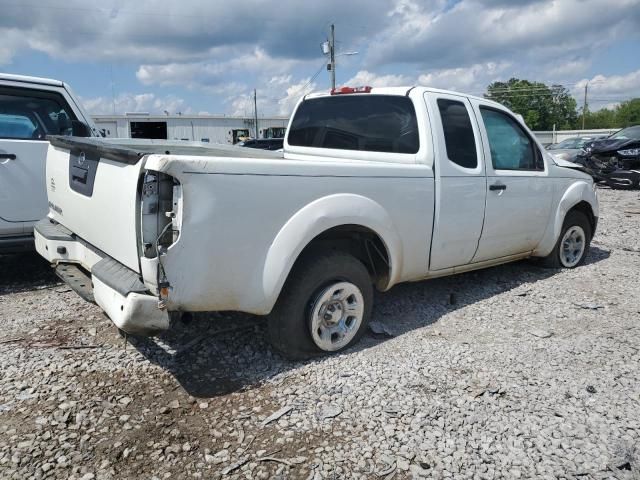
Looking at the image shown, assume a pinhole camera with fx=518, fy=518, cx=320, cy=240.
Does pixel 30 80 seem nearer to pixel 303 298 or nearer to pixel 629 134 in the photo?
pixel 303 298

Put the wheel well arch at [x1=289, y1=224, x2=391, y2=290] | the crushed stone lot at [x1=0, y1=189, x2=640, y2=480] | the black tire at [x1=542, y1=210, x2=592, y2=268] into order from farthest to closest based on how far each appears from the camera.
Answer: the black tire at [x1=542, y1=210, x2=592, y2=268], the wheel well arch at [x1=289, y1=224, x2=391, y2=290], the crushed stone lot at [x1=0, y1=189, x2=640, y2=480]

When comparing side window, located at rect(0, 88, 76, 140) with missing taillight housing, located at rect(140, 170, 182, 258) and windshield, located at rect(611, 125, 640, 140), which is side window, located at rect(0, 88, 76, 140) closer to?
missing taillight housing, located at rect(140, 170, 182, 258)

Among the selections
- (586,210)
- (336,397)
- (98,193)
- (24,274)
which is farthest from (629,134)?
(98,193)

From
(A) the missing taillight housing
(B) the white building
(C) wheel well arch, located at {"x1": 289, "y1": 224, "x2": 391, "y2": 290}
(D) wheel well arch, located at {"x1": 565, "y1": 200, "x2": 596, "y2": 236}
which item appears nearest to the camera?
(A) the missing taillight housing

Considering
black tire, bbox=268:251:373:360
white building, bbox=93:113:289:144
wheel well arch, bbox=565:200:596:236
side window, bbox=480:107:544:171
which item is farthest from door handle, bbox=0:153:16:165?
white building, bbox=93:113:289:144

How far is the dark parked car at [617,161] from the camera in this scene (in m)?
13.5

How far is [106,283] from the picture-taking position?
3.00m

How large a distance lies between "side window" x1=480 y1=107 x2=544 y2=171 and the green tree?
256ft

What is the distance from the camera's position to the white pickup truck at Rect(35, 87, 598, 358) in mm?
2816

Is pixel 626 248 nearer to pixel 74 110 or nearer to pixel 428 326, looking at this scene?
pixel 428 326

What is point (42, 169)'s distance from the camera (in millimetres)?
5109

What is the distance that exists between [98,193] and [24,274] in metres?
3.12

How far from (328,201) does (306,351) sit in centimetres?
105

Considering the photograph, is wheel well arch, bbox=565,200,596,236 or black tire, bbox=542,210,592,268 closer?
black tire, bbox=542,210,592,268
